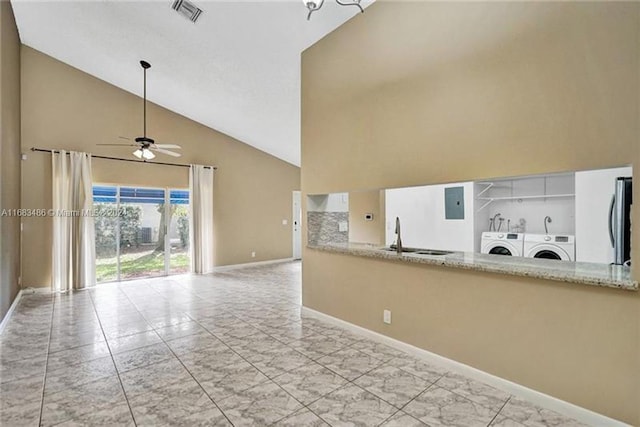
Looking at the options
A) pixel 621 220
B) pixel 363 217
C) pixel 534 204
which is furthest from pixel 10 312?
pixel 534 204

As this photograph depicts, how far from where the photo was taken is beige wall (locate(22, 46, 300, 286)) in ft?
17.5

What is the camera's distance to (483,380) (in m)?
2.41

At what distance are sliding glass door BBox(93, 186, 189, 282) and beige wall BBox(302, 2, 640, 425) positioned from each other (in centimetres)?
475

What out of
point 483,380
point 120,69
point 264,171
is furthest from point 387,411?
point 264,171

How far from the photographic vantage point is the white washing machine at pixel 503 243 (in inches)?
190

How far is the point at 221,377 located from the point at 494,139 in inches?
111

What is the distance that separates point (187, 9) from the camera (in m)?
3.64

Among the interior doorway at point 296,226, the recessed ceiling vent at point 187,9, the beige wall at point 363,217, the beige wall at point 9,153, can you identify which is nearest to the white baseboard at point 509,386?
the beige wall at point 363,217

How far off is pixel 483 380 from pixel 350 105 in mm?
2889

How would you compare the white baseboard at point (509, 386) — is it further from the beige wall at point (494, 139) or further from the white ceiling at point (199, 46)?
the white ceiling at point (199, 46)

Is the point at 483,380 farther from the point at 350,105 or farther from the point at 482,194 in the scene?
the point at 482,194

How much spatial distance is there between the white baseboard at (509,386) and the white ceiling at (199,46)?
3485 mm

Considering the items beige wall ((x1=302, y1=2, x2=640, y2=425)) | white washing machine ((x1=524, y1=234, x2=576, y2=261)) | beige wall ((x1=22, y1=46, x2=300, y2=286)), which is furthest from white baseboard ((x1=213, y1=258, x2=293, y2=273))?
white washing machine ((x1=524, y1=234, x2=576, y2=261))

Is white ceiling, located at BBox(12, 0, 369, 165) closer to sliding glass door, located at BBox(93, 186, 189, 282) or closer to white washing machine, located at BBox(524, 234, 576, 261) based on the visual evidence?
sliding glass door, located at BBox(93, 186, 189, 282)
